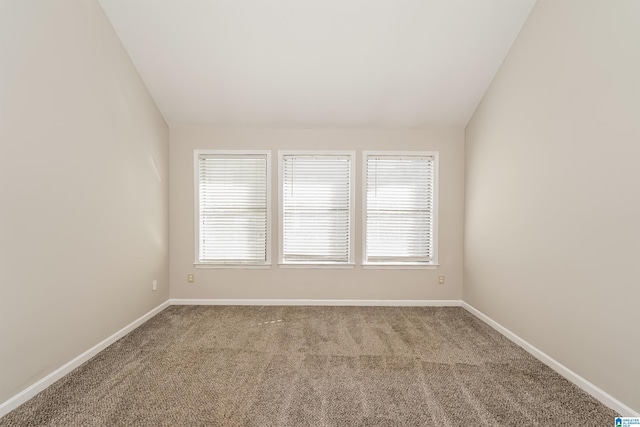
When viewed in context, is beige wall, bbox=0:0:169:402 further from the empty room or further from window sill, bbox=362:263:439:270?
window sill, bbox=362:263:439:270

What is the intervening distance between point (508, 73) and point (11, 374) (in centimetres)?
485

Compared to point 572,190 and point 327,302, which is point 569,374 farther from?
point 327,302

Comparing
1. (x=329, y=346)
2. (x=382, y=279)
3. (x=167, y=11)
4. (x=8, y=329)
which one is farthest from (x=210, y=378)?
(x=167, y=11)

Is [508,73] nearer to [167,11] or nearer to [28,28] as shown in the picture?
[167,11]

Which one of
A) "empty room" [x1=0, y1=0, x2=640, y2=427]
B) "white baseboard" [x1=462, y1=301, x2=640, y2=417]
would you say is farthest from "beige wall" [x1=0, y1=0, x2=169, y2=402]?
"white baseboard" [x1=462, y1=301, x2=640, y2=417]

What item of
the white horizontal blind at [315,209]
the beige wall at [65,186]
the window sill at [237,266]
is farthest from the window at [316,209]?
the beige wall at [65,186]

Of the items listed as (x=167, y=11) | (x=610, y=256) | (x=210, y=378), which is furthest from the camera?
(x=167, y=11)

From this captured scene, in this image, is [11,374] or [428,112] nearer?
[11,374]

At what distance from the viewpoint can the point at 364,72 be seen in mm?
3600

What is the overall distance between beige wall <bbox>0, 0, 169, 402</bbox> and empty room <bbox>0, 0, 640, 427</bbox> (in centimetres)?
2

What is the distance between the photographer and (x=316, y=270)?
14.3 feet

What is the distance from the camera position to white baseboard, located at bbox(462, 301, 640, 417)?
1.99 meters

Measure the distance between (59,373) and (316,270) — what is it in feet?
9.16

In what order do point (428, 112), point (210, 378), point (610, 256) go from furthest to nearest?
point (428, 112)
point (210, 378)
point (610, 256)
